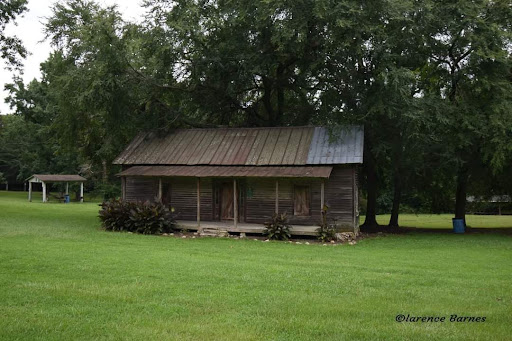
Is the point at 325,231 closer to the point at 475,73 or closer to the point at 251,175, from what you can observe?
the point at 251,175

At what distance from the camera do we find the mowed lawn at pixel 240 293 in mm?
6340

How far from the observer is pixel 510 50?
2291cm

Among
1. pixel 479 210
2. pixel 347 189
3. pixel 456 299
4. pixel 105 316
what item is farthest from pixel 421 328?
pixel 479 210

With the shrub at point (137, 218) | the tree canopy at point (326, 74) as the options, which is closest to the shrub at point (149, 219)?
the shrub at point (137, 218)

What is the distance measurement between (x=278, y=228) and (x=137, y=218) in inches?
247

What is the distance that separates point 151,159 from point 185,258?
11.9 metres

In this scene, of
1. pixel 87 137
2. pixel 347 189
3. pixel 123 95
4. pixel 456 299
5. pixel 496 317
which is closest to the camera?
pixel 496 317

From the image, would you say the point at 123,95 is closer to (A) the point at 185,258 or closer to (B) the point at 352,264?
(A) the point at 185,258

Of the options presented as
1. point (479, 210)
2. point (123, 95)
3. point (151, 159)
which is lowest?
point (479, 210)

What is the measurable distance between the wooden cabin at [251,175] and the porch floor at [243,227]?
0.04 meters

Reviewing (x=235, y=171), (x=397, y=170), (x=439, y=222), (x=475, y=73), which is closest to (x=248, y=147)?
(x=235, y=171)

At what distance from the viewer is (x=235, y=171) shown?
68.7 feet

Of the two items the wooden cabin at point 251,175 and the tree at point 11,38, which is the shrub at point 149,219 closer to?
the wooden cabin at point 251,175

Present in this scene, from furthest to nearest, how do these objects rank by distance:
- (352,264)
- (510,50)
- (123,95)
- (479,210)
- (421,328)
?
(479,210), (123,95), (510,50), (352,264), (421,328)
